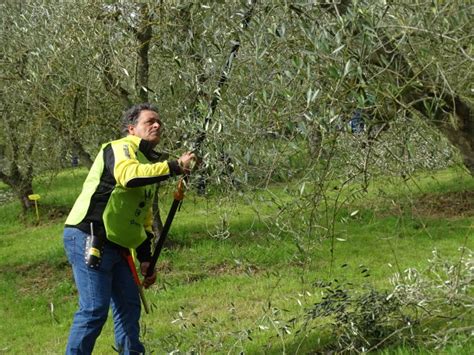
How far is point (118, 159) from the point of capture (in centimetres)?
480

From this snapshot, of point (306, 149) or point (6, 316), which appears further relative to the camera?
point (6, 316)

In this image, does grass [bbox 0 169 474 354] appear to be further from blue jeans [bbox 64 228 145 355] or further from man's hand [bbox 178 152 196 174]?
→ blue jeans [bbox 64 228 145 355]

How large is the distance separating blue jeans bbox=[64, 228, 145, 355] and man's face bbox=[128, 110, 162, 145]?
824mm

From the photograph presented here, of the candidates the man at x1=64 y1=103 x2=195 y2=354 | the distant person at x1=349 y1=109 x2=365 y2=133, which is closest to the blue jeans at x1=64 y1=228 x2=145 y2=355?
the man at x1=64 y1=103 x2=195 y2=354

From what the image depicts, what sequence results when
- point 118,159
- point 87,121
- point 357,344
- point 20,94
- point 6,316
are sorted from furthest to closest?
point 20,94, point 87,121, point 6,316, point 357,344, point 118,159

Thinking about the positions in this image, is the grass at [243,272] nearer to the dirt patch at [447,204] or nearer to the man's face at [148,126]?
the dirt patch at [447,204]

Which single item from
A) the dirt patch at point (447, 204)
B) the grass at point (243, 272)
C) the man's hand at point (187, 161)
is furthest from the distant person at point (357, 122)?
the dirt patch at point (447, 204)

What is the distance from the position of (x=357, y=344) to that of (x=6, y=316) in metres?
5.65

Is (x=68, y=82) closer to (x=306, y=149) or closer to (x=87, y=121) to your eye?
(x=87, y=121)

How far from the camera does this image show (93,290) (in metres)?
4.96

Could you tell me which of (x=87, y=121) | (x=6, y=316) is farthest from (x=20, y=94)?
(x=6, y=316)

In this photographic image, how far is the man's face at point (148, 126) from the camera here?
5113 millimetres

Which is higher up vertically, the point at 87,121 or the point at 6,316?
the point at 87,121

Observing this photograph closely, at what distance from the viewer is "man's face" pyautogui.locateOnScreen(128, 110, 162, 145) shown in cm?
511
